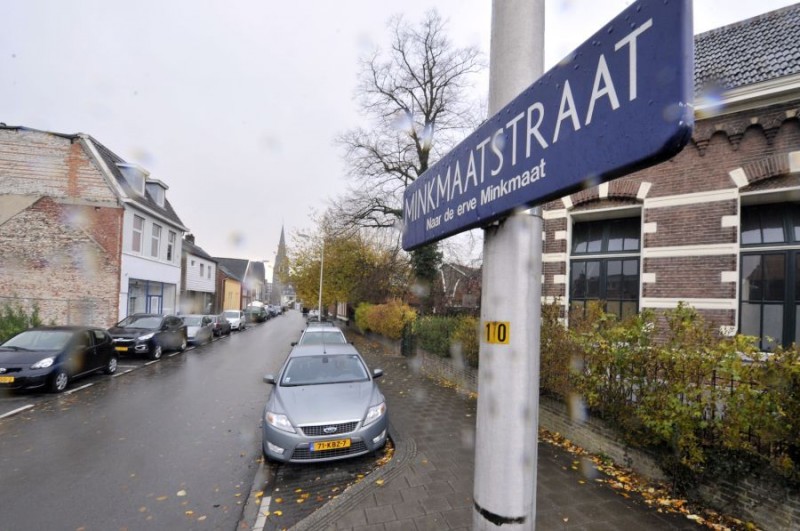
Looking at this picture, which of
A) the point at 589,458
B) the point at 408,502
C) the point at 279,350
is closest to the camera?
the point at 408,502

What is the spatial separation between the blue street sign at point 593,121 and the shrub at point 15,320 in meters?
18.3

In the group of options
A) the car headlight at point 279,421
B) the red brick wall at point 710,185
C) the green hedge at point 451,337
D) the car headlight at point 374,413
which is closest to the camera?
the car headlight at point 279,421

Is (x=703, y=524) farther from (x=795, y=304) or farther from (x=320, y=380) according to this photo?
(x=795, y=304)

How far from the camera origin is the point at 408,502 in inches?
169

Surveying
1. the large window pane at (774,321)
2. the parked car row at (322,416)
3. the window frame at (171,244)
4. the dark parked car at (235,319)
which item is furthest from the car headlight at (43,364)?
the dark parked car at (235,319)

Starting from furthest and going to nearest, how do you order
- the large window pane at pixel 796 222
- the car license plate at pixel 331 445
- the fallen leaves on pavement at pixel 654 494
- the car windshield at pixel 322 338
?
the car windshield at pixel 322 338 < the large window pane at pixel 796 222 < the car license plate at pixel 331 445 < the fallen leaves on pavement at pixel 654 494

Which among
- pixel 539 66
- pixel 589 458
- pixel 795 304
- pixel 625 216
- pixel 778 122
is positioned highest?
pixel 778 122

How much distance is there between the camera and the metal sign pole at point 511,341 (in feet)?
5.58

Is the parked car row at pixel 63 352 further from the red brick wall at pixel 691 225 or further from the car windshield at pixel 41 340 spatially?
the red brick wall at pixel 691 225

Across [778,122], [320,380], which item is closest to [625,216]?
[778,122]

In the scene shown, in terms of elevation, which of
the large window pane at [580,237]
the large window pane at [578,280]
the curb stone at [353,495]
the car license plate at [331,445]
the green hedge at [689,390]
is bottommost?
the curb stone at [353,495]

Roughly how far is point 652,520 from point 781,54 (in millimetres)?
8982

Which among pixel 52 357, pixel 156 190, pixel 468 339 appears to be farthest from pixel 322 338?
pixel 156 190

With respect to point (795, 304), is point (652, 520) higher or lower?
lower
